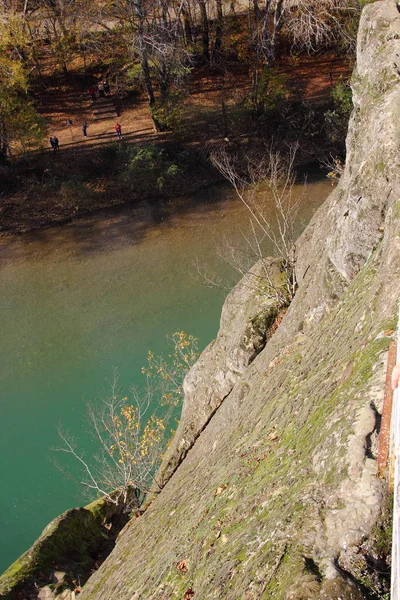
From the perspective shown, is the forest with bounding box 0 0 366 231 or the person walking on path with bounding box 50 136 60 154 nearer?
the forest with bounding box 0 0 366 231

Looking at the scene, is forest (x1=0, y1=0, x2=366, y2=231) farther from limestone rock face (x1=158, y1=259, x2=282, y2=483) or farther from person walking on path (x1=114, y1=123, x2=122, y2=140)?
limestone rock face (x1=158, y1=259, x2=282, y2=483)

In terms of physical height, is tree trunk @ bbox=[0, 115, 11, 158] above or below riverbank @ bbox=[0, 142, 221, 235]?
above

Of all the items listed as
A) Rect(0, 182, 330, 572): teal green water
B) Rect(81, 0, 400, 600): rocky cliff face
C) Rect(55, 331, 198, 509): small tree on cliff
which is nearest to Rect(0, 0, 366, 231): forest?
Rect(0, 182, 330, 572): teal green water

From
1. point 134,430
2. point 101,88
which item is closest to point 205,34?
point 101,88

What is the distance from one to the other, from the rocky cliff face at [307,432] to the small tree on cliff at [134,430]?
3714 mm

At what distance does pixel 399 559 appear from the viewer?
3.01 m

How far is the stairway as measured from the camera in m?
35.7

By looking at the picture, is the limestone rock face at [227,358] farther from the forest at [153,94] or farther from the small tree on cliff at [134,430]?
the forest at [153,94]

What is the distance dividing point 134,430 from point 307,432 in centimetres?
1238

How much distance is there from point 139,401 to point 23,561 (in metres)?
7.21

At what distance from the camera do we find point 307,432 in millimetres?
5078

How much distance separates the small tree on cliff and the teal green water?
0.51 m

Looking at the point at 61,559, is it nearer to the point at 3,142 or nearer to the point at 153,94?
the point at 3,142

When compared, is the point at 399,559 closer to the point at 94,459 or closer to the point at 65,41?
the point at 94,459
